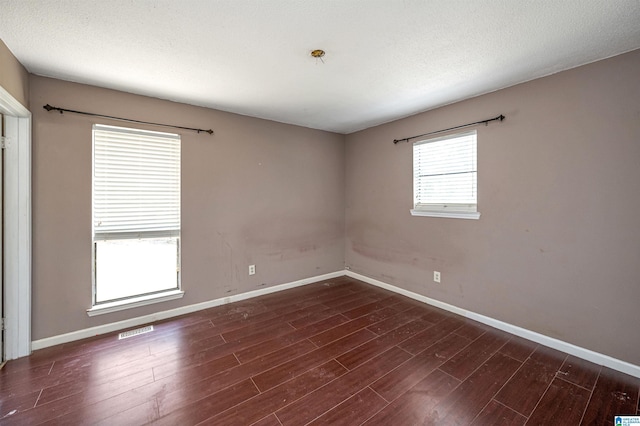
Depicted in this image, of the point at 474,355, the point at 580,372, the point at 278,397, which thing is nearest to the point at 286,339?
the point at 278,397

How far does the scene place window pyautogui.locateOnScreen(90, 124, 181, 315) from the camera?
2559 mm

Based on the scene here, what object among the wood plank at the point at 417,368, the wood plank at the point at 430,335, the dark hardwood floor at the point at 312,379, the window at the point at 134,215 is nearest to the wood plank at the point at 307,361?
the dark hardwood floor at the point at 312,379

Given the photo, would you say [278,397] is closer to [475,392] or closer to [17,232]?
[475,392]

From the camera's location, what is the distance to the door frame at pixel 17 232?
208cm

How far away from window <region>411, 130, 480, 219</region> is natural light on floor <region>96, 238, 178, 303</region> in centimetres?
303

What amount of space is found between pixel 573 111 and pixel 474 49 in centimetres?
106

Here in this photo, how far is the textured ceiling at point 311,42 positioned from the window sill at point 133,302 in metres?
2.14

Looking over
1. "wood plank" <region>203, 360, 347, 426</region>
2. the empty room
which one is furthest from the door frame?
"wood plank" <region>203, 360, 347, 426</region>

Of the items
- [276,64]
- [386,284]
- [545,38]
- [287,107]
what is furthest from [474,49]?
[386,284]

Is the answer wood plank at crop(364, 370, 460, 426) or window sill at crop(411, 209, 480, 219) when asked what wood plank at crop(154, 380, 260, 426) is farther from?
window sill at crop(411, 209, 480, 219)

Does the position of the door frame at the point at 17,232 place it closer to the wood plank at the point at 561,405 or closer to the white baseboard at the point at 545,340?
the wood plank at the point at 561,405

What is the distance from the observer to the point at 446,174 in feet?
10.1

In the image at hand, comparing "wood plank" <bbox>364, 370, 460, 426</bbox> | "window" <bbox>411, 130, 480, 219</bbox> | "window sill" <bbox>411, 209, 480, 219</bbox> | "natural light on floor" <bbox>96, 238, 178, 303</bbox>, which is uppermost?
"window" <bbox>411, 130, 480, 219</bbox>

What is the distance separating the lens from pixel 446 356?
7.12 ft
